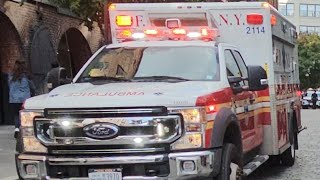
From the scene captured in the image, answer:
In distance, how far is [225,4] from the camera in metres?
9.06

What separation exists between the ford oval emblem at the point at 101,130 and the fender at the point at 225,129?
0.98m

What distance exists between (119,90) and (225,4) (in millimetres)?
3439

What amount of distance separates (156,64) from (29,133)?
189cm

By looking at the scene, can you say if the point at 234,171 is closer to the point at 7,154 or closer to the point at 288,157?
the point at 288,157

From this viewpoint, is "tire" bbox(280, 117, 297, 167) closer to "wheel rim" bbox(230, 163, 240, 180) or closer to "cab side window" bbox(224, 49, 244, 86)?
"cab side window" bbox(224, 49, 244, 86)

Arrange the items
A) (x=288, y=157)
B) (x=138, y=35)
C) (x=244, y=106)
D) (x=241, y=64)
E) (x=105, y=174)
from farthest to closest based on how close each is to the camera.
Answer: (x=288, y=157) → (x=138, y=35) → (x=241, y=64) → (x=244, y=106) → (x=105, y=174)

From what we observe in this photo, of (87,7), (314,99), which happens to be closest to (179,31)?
(87,7)

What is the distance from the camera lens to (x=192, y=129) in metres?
5.84

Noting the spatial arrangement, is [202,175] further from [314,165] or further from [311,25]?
[311,25]

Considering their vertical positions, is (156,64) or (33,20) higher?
(33,20)

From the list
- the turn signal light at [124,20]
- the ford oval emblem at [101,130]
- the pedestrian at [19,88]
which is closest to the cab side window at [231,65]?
the turn signal light at [124,20]

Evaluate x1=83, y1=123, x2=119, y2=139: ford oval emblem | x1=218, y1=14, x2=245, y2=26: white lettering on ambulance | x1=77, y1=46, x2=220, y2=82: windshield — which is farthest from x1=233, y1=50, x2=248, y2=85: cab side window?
x1=83, y1=123, x2=119, y2=139: ford oval emblem

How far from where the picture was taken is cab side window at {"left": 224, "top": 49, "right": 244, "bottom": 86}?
7.55 metres

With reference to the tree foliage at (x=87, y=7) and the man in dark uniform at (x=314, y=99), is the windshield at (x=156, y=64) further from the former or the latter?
the man in dark uniform at (x=314, y=99)
